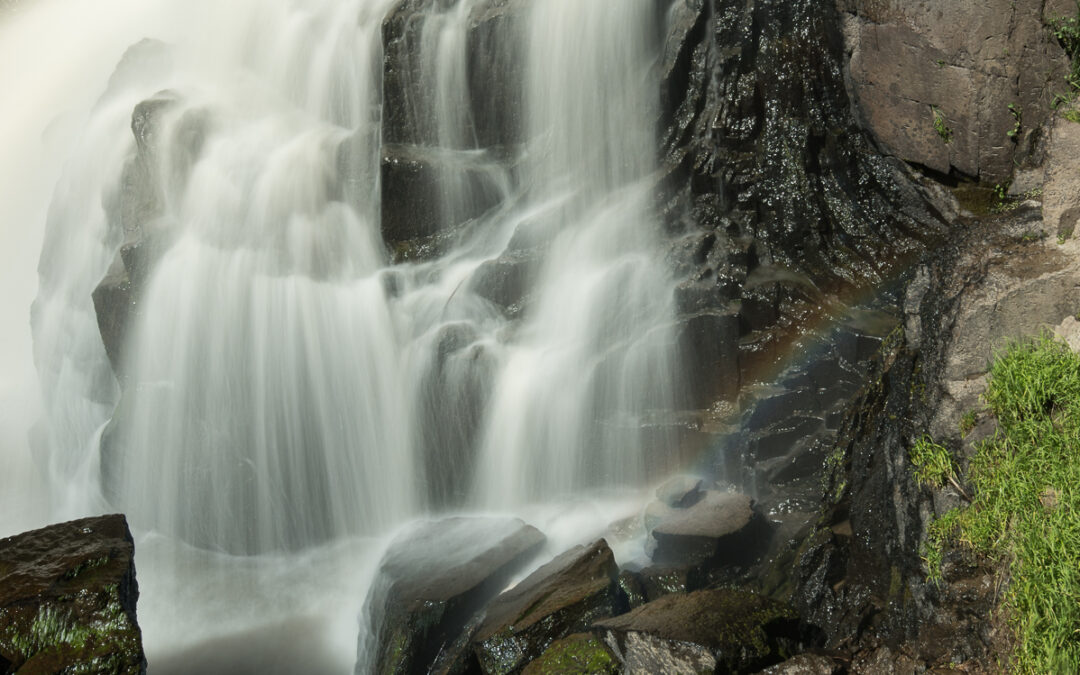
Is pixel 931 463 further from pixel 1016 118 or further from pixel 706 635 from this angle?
pixel 1016 118

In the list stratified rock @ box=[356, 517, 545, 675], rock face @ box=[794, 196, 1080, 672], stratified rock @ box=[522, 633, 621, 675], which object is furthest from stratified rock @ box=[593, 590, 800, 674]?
stratified rock @ box=[356, 517, 545, 675]

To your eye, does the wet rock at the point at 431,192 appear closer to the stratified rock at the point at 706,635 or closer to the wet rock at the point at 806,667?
the stratified rock at the point at 706,635

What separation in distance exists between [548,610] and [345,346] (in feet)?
14.4

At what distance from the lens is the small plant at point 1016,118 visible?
6.61m

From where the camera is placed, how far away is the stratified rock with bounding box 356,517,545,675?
621 cm

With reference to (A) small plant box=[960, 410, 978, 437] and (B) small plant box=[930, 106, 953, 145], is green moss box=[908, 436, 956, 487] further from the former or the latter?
(B) small plant box=[930, 106, 953, 145]

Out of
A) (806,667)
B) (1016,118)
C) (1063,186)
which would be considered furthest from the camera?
(1016,118)

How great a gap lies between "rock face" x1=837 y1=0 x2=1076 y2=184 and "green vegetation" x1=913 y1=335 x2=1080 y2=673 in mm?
2283

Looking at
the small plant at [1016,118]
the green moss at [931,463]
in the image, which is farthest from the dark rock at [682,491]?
the small plant at [1016,118]

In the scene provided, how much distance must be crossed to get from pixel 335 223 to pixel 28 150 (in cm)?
1078

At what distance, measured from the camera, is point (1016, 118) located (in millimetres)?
6645

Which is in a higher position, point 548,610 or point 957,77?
point 957,77

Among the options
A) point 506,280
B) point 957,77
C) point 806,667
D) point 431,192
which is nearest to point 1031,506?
point 806,667

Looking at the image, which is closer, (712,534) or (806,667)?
(806,667)
